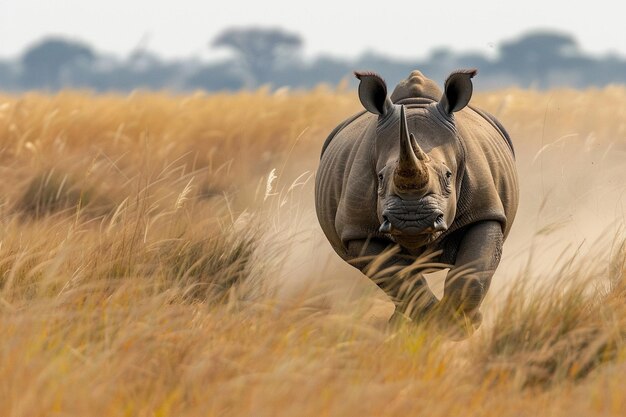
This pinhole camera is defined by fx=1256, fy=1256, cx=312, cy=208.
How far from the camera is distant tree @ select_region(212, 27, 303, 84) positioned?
191 ft

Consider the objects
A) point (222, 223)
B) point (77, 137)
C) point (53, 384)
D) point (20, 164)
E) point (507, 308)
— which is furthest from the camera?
point (77, 137)

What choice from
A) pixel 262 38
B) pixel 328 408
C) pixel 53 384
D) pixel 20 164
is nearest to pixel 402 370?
pixel 328 408

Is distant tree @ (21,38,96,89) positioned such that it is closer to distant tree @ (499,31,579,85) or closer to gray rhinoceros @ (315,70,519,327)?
distant tree @ (499,31,579,85)

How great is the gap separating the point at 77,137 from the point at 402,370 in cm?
579

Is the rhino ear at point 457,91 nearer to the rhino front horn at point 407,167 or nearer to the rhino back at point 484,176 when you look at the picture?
the rhino back at point 484,176

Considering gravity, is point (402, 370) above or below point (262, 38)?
above

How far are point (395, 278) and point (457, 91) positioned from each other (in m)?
0.74

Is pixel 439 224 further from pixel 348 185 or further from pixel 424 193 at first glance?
pixel 348 185

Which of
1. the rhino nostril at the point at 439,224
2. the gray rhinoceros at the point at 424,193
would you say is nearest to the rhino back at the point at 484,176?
the gray rhinoceros at the point at 424,193

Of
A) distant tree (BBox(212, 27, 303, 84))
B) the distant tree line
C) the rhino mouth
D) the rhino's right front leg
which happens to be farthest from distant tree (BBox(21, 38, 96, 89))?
the rhino mouth

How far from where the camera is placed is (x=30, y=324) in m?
3.42

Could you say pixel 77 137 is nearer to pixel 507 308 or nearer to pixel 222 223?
pixel 222 223

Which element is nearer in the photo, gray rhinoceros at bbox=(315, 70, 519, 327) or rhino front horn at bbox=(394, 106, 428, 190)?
rhino front horn at bbox=(394, 106, 428, 190)

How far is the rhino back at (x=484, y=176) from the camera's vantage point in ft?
15.3
